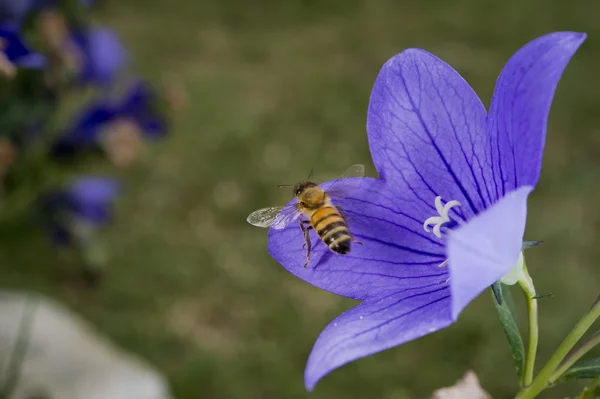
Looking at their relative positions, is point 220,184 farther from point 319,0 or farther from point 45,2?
point 319,0

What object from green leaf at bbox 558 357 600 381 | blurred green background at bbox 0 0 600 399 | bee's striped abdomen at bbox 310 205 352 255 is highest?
bee's striped abdomen at bbox 310 205 352 255

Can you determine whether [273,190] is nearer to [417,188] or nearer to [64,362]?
[64,362]

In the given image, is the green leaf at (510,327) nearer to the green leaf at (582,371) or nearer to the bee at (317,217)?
the green leaf at (582,371)

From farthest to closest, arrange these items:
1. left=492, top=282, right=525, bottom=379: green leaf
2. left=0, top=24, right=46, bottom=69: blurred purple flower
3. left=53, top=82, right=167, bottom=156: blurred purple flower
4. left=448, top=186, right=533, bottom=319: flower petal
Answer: left=53, top=82, right=167, bottom=156: blurred purple flower, left=0, top=24, right=46, bottom=69: blurred purple flower, left=492, top=282, right=525, bottom=379: green leaf, left=448, top=186, right=533, bottom=319: flower petal

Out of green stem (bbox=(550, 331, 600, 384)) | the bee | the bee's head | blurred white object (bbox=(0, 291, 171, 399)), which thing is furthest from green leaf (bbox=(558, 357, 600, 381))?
blurred white object (bbox=(0, 291, 171, 399))

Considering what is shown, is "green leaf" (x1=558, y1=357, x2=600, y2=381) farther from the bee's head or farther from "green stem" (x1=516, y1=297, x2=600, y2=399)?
the bee's head

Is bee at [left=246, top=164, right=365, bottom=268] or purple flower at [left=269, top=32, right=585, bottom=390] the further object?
bee at [left=246, top=164, right=365, bottom=268]

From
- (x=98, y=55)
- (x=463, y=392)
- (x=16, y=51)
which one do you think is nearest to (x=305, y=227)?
(x=463, y=392)
